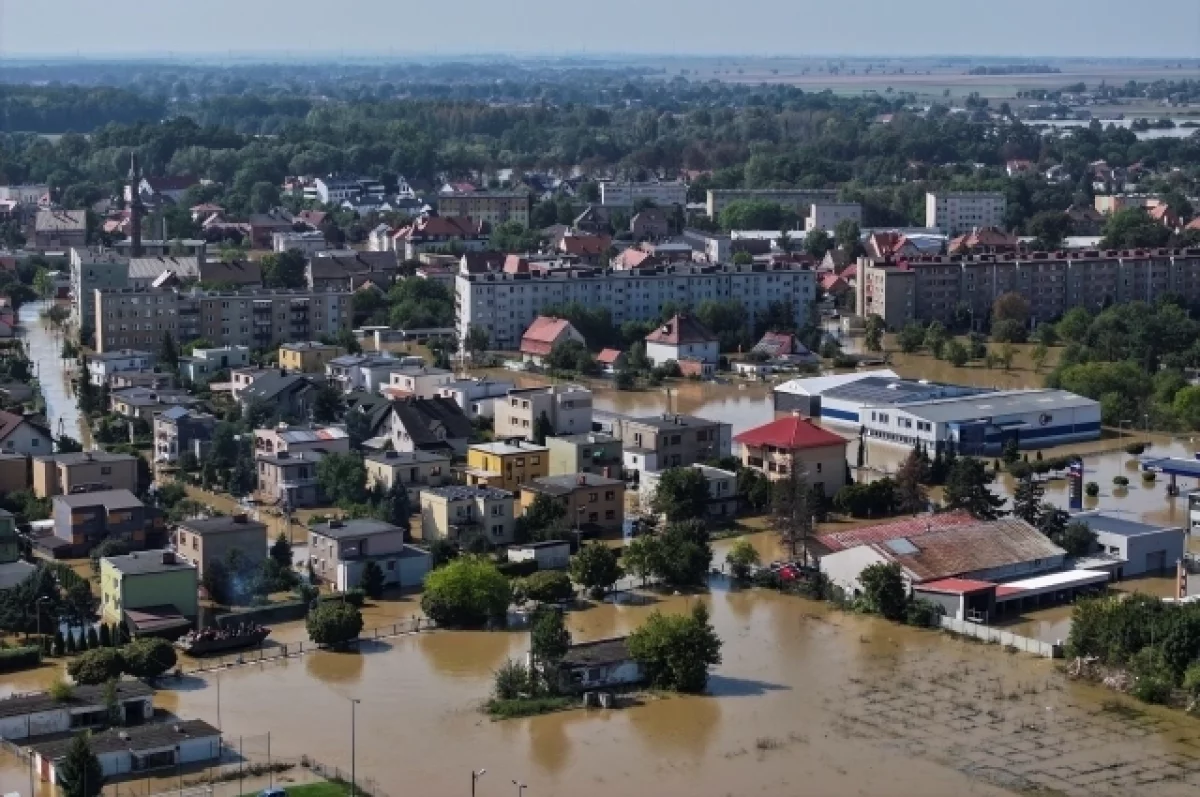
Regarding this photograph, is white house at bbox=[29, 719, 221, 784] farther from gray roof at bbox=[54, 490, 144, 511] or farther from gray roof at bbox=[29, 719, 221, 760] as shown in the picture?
gray roof at bbox=[54, 490, 144, 511]

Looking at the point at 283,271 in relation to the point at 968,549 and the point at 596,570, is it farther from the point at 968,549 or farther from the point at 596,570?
the point at 968,549

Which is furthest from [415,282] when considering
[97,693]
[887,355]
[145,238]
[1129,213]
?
[97,693]

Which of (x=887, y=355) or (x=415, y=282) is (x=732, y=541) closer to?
(x=887, y=355)

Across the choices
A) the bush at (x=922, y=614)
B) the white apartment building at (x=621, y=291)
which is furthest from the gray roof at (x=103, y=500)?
the white apartment building at (x=621, y=291)

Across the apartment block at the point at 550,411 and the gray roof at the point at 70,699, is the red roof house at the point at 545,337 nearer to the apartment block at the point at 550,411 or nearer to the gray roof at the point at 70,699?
the apartment block at the point at 550,411

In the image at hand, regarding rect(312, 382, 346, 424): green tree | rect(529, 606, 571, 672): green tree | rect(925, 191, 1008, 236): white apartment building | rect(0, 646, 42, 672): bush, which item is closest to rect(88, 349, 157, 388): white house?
rect(312, 382, 346, 424): green tree
